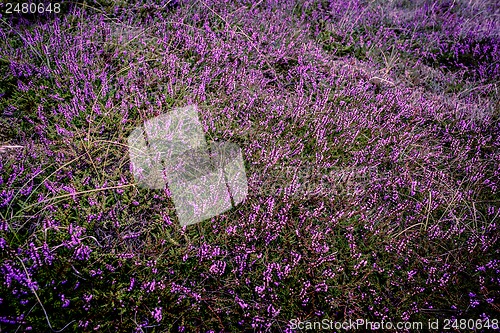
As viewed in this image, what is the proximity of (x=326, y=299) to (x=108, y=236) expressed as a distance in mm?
1642

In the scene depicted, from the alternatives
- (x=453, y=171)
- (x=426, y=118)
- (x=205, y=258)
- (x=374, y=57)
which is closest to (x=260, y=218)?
(x=205, y=258)

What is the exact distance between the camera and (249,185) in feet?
8.98

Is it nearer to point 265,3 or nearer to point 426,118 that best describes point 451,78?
point 426,118

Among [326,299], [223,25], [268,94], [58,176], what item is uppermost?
[223,25]

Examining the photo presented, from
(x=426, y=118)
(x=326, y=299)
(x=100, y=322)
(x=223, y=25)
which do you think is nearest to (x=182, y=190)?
(x=100, y=322)

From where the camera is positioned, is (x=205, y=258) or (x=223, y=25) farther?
(x=223, y=25)

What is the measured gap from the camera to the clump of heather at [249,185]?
215 cm

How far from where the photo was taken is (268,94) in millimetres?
3533

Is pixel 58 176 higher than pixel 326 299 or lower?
higher

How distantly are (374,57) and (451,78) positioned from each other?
3.66 feet

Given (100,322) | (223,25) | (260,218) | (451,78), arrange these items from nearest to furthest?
(100,322), (260,218), (223,25), (451,78)

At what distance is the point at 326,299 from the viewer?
2.33m

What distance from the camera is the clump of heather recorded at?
215 cm

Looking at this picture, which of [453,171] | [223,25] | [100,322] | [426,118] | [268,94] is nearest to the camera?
[100,322]
